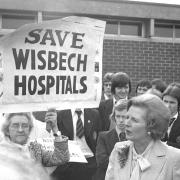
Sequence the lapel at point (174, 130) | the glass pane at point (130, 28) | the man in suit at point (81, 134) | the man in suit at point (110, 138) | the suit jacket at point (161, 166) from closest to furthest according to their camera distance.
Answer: the suit jacket at point (161, 166), the man in suit at point (110, 138), the lapel at point (174, 130), the man in suit at point (81, 134), the glass pane at point (130, 28)

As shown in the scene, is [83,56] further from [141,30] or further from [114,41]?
[141,30]

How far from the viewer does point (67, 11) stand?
384 inches

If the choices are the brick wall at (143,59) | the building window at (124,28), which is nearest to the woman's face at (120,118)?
the brick wall at (143,59)

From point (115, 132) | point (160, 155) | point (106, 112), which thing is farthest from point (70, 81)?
point (106, 112)

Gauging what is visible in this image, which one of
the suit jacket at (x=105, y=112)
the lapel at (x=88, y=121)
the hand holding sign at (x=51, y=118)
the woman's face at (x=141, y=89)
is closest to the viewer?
the hand holding sign at (x=51, y=118)

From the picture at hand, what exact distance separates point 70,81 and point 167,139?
162cm

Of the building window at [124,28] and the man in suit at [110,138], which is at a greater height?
the building window at [124,28]

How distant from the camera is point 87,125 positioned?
495 centimetres

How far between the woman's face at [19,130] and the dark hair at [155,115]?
1.14 m

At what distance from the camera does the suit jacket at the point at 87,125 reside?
15.9ft

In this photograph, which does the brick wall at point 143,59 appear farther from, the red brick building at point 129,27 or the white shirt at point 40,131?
the white shirt at point 40,131

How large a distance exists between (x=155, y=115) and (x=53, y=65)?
2.90ft

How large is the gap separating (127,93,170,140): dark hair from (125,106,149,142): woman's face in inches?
1.2

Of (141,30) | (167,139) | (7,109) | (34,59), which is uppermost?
(141,30)
